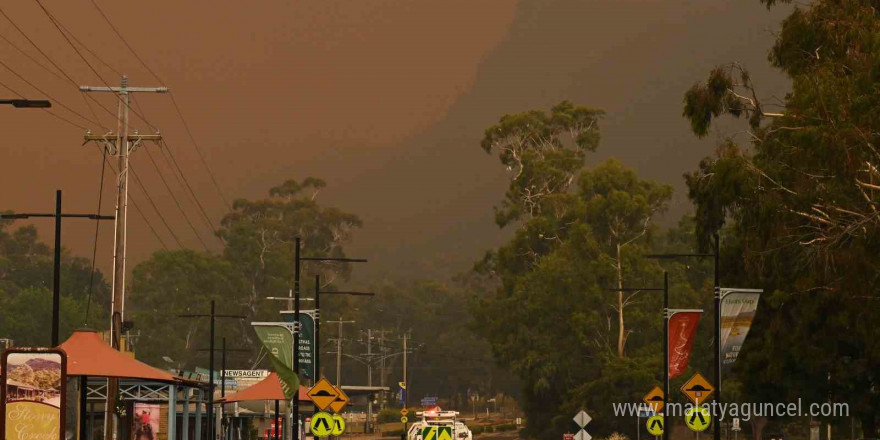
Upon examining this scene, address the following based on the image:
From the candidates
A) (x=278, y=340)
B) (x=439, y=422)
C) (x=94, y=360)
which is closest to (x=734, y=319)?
(x=278, y=340)

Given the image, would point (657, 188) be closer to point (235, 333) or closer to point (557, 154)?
point (557, 154)

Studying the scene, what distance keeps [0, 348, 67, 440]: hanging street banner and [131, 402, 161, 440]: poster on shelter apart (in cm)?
4309

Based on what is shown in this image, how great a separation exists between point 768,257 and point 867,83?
415 inches

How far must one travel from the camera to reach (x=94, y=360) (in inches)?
1305

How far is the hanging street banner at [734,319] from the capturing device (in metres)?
43.7

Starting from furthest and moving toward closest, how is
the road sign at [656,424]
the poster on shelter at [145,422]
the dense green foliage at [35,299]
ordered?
the dense green foliage at [35,299]
the poster on shelter at [145,422]
the road sign at [656,424]

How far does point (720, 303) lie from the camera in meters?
43.6

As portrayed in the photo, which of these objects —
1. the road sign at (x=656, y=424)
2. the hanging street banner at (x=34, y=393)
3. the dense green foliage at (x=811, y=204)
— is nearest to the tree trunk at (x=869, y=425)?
the dense green foliage at (x=811, y=204)

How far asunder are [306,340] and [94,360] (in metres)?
19.1

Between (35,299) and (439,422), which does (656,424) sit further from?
(35,299)

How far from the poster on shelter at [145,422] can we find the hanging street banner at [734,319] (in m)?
32.7

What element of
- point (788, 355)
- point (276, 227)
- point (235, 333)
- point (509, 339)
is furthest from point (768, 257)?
point (276, 227)

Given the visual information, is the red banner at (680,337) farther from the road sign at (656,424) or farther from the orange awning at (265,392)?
the orange awning at (265,392)

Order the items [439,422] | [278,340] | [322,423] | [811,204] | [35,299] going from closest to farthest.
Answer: [811,204] < [322,423] < [278,340] < [439,422] < [35,299]
